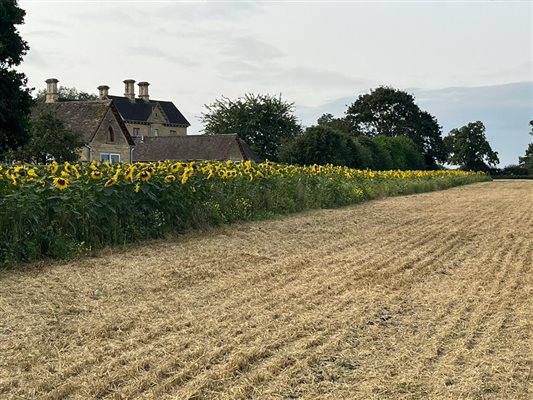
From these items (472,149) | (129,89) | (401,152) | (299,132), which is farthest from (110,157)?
(472,149)

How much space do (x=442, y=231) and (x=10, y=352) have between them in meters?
8.67

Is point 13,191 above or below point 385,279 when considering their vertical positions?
above

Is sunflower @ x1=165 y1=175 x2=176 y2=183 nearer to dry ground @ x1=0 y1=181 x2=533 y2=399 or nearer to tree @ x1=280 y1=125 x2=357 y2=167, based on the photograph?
dry ground @ x1=0 y1=181 x2=533 y2=399

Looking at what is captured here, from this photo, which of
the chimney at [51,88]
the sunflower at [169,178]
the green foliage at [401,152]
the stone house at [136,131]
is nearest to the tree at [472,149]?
the green foliage at [401,152]

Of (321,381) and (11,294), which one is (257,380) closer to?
(321,381)

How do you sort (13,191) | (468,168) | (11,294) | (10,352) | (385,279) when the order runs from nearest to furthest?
(10,352) → (11,294) → (385,279) → (13,191) → (468,168)

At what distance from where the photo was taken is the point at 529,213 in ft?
53.5

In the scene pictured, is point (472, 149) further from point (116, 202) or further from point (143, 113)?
point (116, 202)

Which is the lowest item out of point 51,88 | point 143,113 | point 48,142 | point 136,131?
point 48,142

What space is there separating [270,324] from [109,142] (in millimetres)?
32818

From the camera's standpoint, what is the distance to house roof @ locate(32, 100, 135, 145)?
115 ft

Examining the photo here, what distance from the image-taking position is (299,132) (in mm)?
55531

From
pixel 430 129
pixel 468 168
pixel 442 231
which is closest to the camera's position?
pixel 442 231

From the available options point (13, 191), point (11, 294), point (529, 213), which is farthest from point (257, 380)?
point (529, 213)
